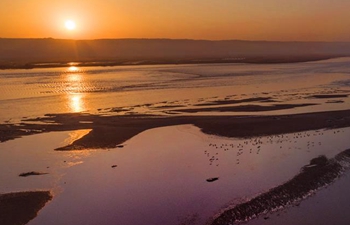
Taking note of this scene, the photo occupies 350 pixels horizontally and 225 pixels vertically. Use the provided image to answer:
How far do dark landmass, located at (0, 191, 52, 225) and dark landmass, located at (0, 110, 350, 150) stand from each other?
587 cm

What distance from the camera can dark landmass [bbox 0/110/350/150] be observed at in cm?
2152

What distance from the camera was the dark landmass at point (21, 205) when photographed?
11836 millimetres

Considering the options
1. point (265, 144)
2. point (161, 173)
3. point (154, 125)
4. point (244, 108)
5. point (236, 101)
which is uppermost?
point (161, 173)

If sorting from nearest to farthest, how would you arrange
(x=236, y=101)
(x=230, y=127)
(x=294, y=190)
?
(x=294, y=190)
(x=230, y=127)
(x=236, y=101)

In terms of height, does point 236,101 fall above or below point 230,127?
A: below

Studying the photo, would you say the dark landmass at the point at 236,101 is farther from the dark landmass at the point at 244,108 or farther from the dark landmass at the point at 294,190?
the dark landmass at the point at 294,190

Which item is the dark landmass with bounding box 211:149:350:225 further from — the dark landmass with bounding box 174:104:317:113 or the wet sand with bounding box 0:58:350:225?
the dark landmass with bounding box 174:104:317:113

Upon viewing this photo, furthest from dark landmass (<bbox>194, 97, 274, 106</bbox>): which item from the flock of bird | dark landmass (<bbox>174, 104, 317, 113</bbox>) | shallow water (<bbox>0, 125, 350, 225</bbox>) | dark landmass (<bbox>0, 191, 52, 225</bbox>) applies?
dark landmass (<bbox>0, 191, 52, 225</bbox>)

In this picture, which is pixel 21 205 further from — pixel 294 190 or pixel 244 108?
pixel 244 108

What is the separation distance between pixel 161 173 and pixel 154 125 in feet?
29.3

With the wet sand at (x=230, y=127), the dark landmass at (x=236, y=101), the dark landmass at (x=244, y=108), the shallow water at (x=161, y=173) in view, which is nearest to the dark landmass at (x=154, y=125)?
the wet sand at (x=230, y=127)

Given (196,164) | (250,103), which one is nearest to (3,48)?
(250,103)

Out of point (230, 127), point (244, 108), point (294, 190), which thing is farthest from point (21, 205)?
point (244, 108)

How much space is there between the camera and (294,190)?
13.7 metres
